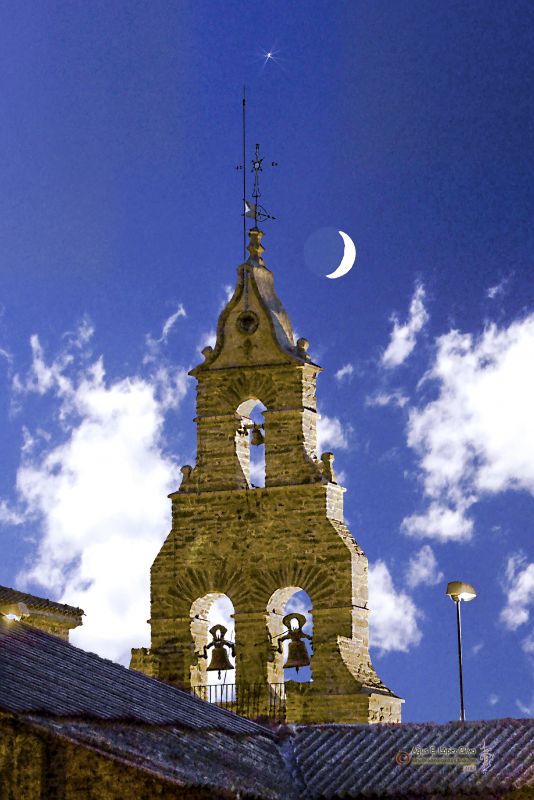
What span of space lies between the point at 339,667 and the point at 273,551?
2.38 meters

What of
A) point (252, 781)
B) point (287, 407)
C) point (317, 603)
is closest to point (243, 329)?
point (287, 407)

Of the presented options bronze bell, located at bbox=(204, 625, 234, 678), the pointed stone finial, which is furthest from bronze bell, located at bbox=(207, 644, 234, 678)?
the pointed stone finial

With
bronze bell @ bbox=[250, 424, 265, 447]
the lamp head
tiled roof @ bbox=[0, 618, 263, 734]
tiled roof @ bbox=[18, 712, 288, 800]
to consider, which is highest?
bronze bell @ bbox=[250, 424, 265, 447]

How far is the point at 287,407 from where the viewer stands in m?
45.7

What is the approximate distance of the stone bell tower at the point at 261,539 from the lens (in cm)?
4462

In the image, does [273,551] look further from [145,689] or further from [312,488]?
[145,689]

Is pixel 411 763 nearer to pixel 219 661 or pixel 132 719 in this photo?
pixel 132 719

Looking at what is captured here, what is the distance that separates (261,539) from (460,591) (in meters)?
4.94

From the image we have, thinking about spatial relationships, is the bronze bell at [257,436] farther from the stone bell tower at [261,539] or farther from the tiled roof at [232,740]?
the tiled roof at [232,740]

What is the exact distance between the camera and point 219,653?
45719mm

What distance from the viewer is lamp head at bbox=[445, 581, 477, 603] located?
41.8 meters

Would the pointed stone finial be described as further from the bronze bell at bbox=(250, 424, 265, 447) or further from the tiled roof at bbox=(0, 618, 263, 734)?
the tiled roof at bbox=(0, 618, 263, 734)

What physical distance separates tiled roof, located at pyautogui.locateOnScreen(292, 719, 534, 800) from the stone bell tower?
3942 mm

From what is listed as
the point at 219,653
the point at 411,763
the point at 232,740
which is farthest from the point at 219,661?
the point at 411,763
